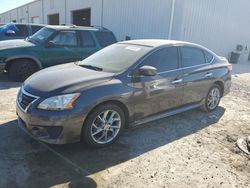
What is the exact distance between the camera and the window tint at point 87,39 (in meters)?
8.47

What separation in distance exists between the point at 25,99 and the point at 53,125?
2.18ft

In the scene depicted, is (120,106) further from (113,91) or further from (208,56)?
(208,56)

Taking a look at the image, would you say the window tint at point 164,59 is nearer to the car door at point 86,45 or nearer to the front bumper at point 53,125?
the front bumper at point 53,125

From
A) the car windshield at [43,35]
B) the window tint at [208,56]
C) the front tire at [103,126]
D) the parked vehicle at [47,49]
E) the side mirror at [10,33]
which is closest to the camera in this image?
the front tire at [103,126]

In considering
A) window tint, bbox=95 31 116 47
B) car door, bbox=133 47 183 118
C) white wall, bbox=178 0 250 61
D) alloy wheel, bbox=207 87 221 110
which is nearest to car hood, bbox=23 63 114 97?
car door, bbox=133 47 183 118

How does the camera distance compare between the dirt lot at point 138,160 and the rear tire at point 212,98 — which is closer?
the dirt lot at point 138,160

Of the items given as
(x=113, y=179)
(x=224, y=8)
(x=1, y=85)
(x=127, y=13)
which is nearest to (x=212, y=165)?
(x=113, y=179)

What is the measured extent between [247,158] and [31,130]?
3290mm

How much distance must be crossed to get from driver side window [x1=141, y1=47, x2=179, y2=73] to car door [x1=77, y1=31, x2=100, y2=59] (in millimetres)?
4078

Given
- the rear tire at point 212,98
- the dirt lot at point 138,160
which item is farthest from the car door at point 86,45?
the rear tire at point 212,98

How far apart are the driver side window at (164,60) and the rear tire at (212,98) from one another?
139 cm

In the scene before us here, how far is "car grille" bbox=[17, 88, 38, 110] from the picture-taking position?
146 inches

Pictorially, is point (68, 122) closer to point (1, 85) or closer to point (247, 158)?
point (247, 158)

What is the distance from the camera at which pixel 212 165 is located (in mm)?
3816
